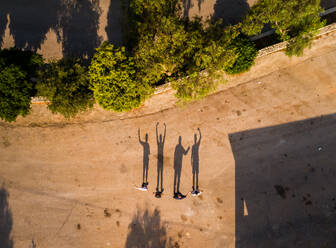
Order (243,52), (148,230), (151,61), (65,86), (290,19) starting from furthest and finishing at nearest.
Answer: (148,230), (243,52), (290,19), (65,86), (151,61)

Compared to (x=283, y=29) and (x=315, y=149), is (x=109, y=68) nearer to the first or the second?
(x=283, y=29)

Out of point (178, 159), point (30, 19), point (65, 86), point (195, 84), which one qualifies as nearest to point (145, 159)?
point (178, 159)

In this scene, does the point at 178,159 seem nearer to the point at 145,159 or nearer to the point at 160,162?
the point at 160,162

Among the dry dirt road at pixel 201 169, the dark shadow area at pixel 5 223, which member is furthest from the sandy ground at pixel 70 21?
the dark shadow area at pixel 5 223

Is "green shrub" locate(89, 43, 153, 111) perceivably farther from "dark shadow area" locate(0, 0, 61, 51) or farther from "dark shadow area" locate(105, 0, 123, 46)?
"dark shadow area" locate(0, 0, 61, 51)

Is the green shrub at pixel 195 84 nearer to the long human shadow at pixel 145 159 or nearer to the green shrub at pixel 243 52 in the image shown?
the green shrub at pixel 243 52

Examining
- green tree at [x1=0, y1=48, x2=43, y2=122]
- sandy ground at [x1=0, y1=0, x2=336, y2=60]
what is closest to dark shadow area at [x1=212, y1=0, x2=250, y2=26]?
sandy ground at [x1=0, y1=0, x2=336, y2=60]

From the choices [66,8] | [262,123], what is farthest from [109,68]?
[262,123]
